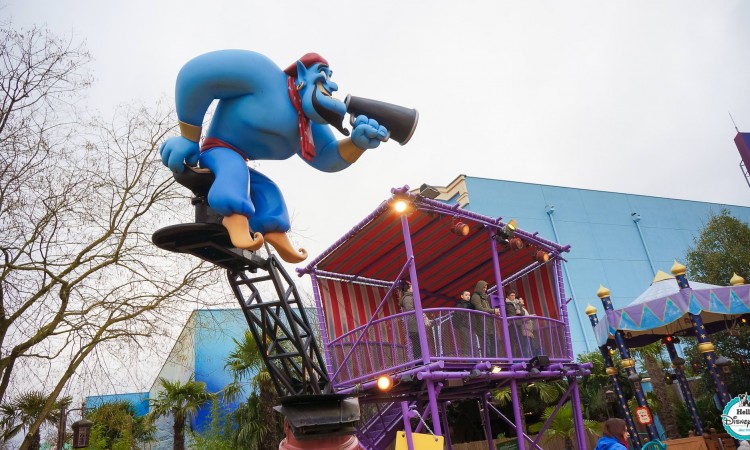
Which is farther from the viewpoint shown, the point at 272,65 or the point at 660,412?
the point at 660,412

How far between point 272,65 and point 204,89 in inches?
24.5

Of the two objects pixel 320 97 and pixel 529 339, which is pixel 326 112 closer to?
pixel 320 97

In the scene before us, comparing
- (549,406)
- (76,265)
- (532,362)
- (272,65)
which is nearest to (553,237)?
(549,406)

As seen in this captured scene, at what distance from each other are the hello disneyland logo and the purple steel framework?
2313 millimetres

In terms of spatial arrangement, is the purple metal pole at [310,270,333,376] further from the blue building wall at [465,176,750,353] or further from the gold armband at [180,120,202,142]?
the blue building wall at [465,176,750,353]

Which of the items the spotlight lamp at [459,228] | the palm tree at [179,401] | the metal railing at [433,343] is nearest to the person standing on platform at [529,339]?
the metal railing at [433,343]

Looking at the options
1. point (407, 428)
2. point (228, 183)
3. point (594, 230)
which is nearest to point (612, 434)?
point (407, 428)

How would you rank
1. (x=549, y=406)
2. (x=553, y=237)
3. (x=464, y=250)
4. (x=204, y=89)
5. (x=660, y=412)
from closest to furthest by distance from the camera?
(x=204, y=89), (x=464, y=250), (x=660, y=412), (x=549, y=406), (x=553, y=237)

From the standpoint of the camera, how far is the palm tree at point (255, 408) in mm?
15414

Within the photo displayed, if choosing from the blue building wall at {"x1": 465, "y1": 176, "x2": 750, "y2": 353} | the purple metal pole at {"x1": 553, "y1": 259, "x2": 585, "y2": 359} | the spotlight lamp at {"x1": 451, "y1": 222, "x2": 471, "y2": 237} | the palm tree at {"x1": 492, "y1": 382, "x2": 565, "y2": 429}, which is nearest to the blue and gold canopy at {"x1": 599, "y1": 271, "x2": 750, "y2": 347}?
the purple metal pole at {"x1": 553, "y1": 259, "x2": 585, "y2": 359}

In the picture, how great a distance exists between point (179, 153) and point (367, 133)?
1465 mm

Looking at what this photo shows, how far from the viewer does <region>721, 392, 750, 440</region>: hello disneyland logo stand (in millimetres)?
7695

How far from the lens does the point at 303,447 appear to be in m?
4.43

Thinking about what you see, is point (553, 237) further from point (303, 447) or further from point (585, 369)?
point (303, 447)
